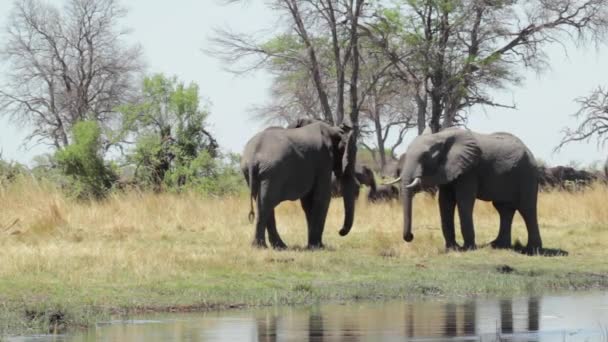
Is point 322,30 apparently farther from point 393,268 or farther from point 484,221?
point 393,268

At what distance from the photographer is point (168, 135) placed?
3325 cm

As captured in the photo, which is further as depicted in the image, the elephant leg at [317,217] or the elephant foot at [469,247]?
the elephant foot at [469,247]

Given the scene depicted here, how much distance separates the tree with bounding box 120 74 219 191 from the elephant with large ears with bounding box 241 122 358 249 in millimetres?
10802

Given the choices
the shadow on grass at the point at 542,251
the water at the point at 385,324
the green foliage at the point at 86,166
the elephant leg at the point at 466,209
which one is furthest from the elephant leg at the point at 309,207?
the green foliage at the point at 86,166

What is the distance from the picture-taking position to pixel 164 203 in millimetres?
26625

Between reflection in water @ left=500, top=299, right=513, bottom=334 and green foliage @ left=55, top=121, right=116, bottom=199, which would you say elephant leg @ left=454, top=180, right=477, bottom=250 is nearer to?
reflection in water @ left=500, top=299, right=513, bottom=334

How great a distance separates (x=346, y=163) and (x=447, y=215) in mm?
1940

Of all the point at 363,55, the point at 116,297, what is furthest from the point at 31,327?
the point at 363,55

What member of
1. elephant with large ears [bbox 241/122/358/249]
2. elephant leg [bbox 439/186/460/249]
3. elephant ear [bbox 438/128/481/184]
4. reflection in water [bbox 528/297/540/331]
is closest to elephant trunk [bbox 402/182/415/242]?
elephant ear [bbox 438/128/481/184]

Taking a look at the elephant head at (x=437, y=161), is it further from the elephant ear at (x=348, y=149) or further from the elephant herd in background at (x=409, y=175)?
the elephant ear at (x=348, y=149)

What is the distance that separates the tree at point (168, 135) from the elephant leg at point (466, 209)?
11.0 metres

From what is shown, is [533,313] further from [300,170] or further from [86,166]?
[86,166]

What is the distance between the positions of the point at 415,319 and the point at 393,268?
14.9 feet

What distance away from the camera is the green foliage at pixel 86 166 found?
30.8 m
